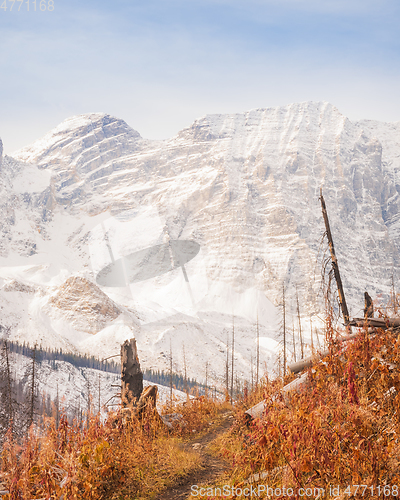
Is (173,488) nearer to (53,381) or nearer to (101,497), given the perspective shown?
(101,497)

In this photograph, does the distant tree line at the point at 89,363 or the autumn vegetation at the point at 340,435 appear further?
the distant tree line at the point at 89,363

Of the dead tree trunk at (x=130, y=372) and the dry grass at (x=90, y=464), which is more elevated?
the dead tree trunk at (x=130, y=372)

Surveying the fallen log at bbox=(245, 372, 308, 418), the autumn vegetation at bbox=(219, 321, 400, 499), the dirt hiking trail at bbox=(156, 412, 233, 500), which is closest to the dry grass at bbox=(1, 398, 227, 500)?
the dirt hiking trail at bbox=(156, 412, 233, 500)

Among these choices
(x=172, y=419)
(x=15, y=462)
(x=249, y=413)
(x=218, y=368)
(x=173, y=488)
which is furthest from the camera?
(x=218, y=368)

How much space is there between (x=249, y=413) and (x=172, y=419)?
9.55ft

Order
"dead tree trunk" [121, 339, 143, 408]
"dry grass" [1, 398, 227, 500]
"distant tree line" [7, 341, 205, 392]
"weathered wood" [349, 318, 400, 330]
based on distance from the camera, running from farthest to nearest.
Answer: "distant tree line" [7, 341, 205, 392]
"dead tree trunk" [121, 339, 143, 408]
"weathered wood" [349, 318, 400, 330]
"dry grass" [1, 398, 227, 500]

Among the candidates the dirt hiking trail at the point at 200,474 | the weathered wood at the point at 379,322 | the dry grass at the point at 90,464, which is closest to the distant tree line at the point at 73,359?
the dirt hiking trail at the point at 200,474

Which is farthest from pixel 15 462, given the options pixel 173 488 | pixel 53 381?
pixel 53 381

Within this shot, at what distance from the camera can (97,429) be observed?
6387 mm

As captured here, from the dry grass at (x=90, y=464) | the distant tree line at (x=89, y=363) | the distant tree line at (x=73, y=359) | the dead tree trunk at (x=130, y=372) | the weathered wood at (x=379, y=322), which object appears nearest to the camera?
the dry grass at (x=90, y=464)

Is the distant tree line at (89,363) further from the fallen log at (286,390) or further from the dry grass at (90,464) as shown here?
the dry grass at (90,464)

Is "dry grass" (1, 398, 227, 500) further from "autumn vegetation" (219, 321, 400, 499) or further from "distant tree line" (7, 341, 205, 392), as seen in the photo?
"distant tree line" (7, 341, 205, 392)

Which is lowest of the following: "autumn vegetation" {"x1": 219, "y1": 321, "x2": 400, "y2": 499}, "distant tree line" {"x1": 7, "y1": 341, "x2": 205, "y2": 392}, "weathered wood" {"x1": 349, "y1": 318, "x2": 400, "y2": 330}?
"distant tree line" {"x1": 7, "y1": 341, "x2": 205, "y2": 392}

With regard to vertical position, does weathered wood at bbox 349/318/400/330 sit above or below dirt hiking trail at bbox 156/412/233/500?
above
